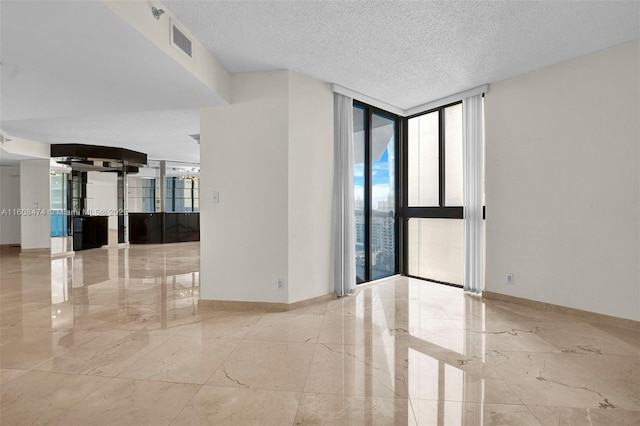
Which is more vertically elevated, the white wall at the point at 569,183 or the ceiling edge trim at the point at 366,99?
the ceiling edge trim at the point at 366,99

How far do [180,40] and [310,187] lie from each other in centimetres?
212

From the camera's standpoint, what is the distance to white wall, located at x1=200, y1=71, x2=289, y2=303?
397 centimetres

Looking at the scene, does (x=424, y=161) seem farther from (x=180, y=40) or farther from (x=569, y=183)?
(x=180, y=40)

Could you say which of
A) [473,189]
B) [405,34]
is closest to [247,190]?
[405,34]

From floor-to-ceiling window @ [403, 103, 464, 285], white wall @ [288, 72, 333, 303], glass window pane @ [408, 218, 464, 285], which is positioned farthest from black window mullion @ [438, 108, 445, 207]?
white wall @ [288, 72, 333, 303]

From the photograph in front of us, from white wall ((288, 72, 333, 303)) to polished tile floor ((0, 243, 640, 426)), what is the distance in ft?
1.38

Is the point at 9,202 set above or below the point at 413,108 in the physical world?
below

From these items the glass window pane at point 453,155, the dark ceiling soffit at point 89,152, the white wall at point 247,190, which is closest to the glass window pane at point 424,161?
the glass window pane at point 453,155

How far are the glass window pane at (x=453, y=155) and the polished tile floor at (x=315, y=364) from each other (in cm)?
168

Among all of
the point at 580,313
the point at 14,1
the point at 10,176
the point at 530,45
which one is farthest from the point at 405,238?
the point at 10,176

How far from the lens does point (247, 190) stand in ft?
13.2

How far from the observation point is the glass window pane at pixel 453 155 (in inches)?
203

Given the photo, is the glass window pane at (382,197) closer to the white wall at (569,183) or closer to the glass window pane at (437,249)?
the glass window pane at (437,249)

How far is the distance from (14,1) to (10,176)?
10.8m
